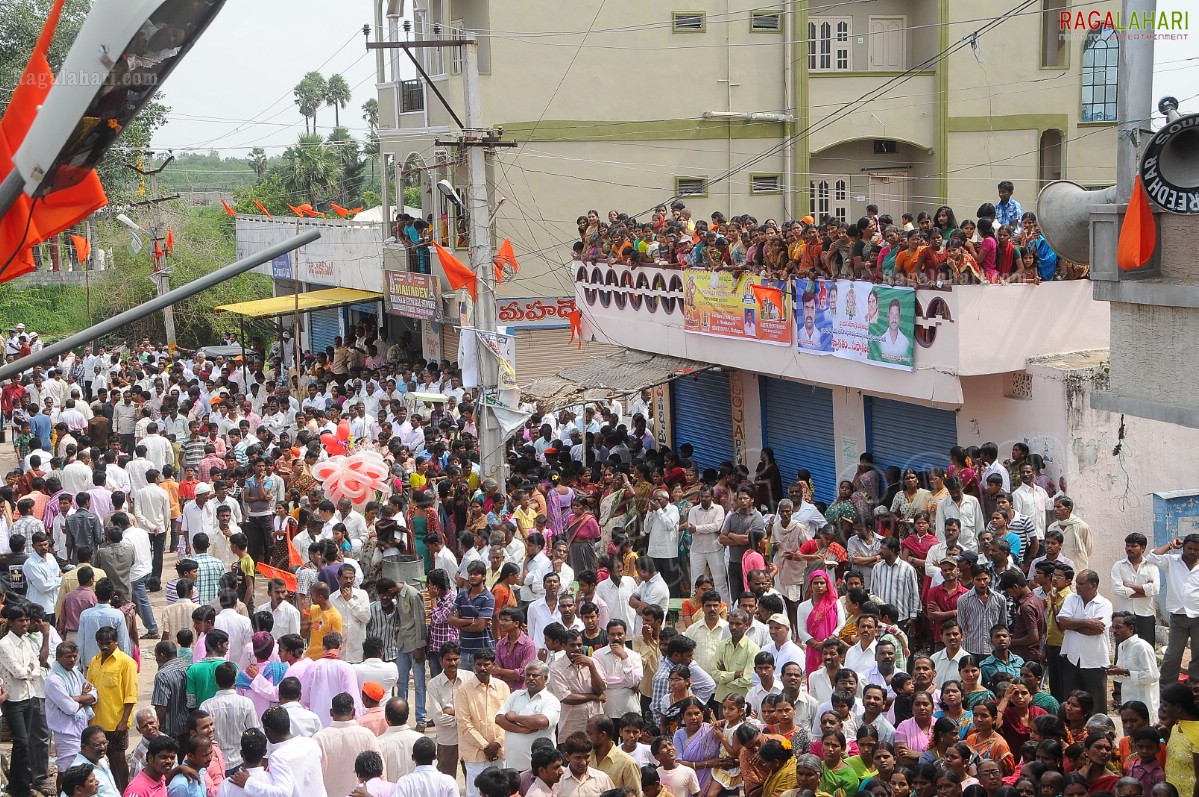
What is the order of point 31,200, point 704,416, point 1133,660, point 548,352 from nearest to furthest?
point 31,200, point 1133,660, point 704,416, point 548,352

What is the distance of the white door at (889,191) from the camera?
26891 mm

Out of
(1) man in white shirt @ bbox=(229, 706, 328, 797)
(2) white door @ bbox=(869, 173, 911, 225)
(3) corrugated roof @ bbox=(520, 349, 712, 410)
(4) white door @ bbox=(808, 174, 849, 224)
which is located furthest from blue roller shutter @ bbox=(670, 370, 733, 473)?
(1) man in white shirt @ bbox=(229, 706, 328, 797)

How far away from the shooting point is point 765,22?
2614cm

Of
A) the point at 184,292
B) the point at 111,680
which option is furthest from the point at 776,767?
the point at 184,292

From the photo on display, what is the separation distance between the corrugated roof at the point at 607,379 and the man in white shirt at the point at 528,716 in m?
9.20

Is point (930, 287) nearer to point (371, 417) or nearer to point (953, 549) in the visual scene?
point (953, 549)

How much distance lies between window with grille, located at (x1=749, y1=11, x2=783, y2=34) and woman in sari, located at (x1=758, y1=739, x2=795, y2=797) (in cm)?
2019

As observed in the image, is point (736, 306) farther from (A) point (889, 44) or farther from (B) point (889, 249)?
(A) point (889, 44)

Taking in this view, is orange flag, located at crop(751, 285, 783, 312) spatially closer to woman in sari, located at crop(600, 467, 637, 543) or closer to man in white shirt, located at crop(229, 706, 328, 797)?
woman in sari, located at crop(600, 467, 637, 543)

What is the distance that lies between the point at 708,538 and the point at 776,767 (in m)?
5.92

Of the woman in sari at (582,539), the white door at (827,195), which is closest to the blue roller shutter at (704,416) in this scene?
the woman in sari at (582,539)

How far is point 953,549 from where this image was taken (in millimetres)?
11109

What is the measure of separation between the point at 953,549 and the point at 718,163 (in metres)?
16.6

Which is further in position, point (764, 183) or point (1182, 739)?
point (764, 183)
